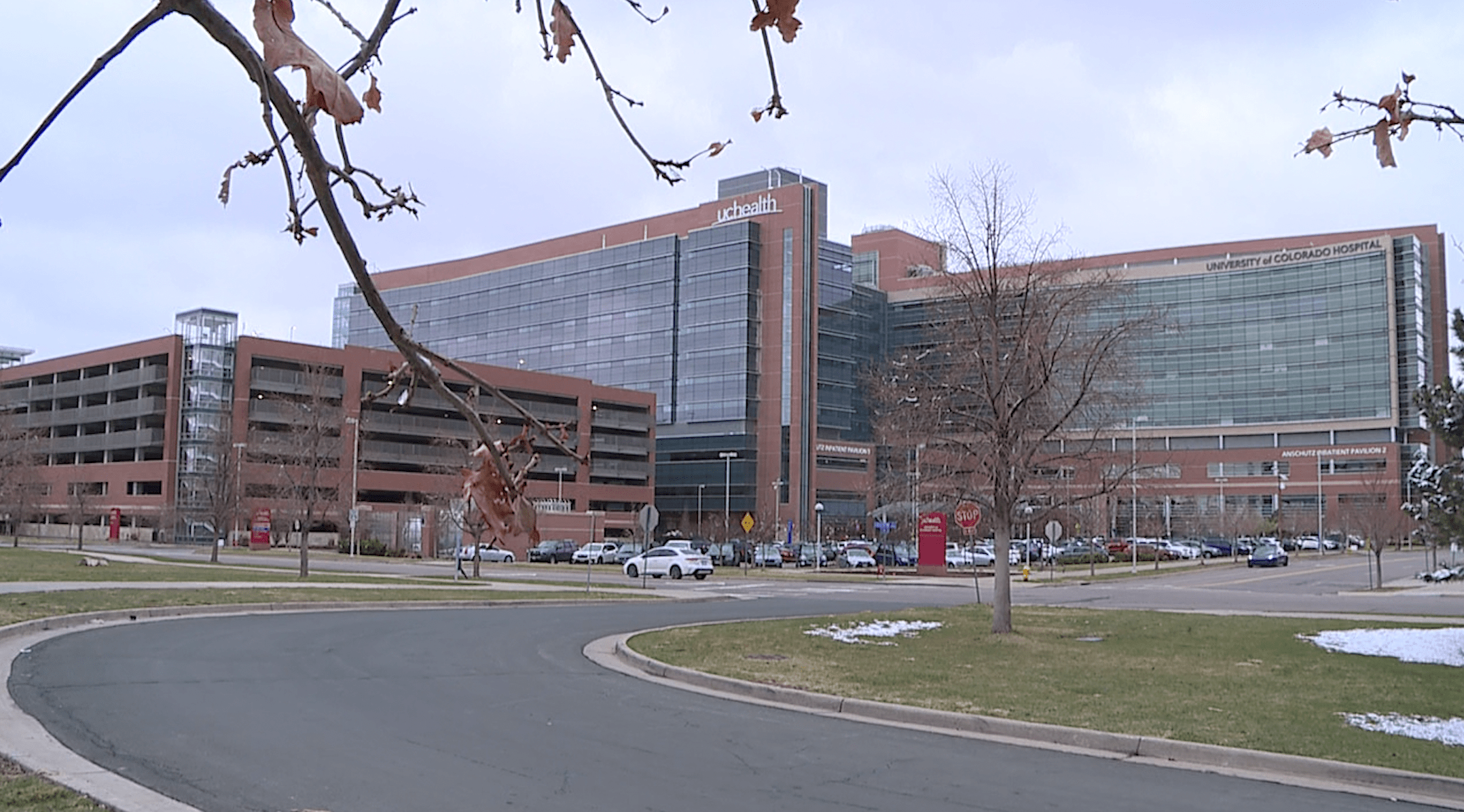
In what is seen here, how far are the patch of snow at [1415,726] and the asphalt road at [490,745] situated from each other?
2.77m

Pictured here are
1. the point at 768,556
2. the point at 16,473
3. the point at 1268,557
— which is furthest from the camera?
the point at 768,556

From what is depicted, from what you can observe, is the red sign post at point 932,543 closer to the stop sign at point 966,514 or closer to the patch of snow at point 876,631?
the stop sign at point 966,514

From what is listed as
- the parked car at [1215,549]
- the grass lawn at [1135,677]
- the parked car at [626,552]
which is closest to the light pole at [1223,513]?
the parked car at [1215,549]

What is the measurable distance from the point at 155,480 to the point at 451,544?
31.6 metres

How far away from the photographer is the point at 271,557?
63188 millimetres

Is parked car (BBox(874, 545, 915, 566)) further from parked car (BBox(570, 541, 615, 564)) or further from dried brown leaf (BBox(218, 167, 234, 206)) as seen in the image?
dried brown leaf (BBox(218, 167, 234, 206))

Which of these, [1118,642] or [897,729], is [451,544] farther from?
[897,729]

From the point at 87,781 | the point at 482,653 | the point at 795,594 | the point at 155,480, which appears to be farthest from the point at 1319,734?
the point at 155,480

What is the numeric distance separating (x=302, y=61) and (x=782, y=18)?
0.86 m

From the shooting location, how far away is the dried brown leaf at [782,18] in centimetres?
218

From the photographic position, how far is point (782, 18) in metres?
2.19

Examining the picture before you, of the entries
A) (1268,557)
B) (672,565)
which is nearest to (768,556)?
(672,565)

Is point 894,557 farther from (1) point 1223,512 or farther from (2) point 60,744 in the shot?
(2) point 60,744

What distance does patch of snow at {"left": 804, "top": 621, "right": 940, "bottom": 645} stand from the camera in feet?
70.2
